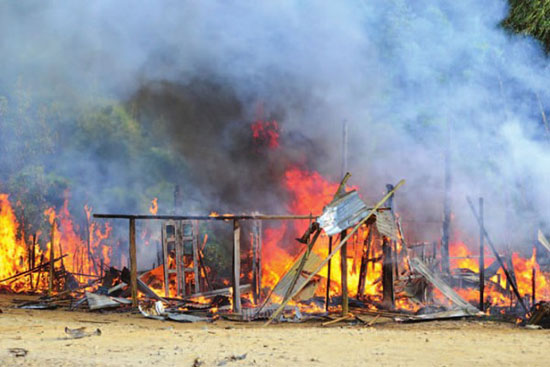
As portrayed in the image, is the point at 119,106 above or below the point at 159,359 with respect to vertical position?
above

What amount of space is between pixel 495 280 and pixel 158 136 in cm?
1517

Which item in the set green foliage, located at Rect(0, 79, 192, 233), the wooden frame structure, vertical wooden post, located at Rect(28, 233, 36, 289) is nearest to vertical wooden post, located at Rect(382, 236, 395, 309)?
the wooden frame structure

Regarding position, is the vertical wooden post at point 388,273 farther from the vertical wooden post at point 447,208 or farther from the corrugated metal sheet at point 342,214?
the vertical wooden post at point 447,208

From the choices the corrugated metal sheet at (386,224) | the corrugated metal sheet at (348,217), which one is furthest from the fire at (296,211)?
the corrugated metal sheet at (348,217)

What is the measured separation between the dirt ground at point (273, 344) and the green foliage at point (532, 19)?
9.70 m

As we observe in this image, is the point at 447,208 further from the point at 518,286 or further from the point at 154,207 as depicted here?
the point at 154,207

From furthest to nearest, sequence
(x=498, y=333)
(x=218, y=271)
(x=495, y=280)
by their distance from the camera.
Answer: (x=218, y=271) → (x=495, y=280) → (x=498, y=333)

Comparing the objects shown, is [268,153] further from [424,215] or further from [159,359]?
[159,359]

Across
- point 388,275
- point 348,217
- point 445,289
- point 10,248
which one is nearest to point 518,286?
point 445,289

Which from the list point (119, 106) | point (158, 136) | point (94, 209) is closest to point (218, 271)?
point (94, 209)

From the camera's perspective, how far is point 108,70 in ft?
77.2

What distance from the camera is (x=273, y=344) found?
8.76 metres

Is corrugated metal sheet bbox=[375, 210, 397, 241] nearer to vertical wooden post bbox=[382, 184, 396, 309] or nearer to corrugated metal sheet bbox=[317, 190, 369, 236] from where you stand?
corrugated metal sheet bbox=[317, 190, 369, 236]

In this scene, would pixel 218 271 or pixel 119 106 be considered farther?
pixel 119 106
